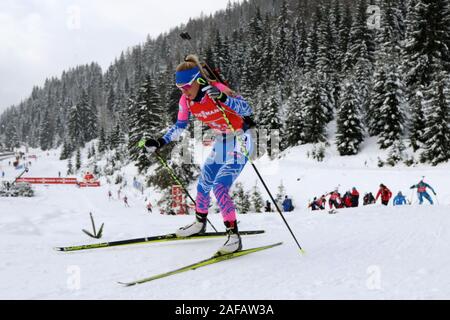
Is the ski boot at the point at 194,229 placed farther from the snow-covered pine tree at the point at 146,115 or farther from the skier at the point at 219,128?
the snow-covered pine tree at the point at 146,115

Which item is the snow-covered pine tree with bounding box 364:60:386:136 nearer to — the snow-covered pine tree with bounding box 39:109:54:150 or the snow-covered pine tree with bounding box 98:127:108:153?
the snow-covered pine tree with bounding box 98:127:108:153

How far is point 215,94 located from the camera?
4.01m

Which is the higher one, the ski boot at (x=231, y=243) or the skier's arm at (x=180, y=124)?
the skier's arm at (x=180, y=124)

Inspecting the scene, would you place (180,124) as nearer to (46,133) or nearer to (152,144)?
(152,144)

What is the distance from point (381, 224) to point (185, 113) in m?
3.85

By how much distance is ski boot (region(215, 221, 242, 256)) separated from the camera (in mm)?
4097

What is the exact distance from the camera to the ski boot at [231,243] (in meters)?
4.10

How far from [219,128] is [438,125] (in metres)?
27.1

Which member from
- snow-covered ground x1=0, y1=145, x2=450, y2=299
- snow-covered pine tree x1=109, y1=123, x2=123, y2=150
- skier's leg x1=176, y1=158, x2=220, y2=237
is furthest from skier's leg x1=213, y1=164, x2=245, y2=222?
snow-covered pine tree x1=109, y1=123, x2=123, y2=150

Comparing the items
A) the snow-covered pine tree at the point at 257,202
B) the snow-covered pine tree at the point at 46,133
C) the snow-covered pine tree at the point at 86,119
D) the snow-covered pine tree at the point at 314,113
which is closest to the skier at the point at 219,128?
the snow-covered pine tree at the point at 257,202

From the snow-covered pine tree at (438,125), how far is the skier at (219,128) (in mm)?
26612

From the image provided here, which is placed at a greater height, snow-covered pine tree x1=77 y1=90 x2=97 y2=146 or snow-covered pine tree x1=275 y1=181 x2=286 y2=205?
snow-covered pine tree x1=77 y1=90 x2=97 y2=146
